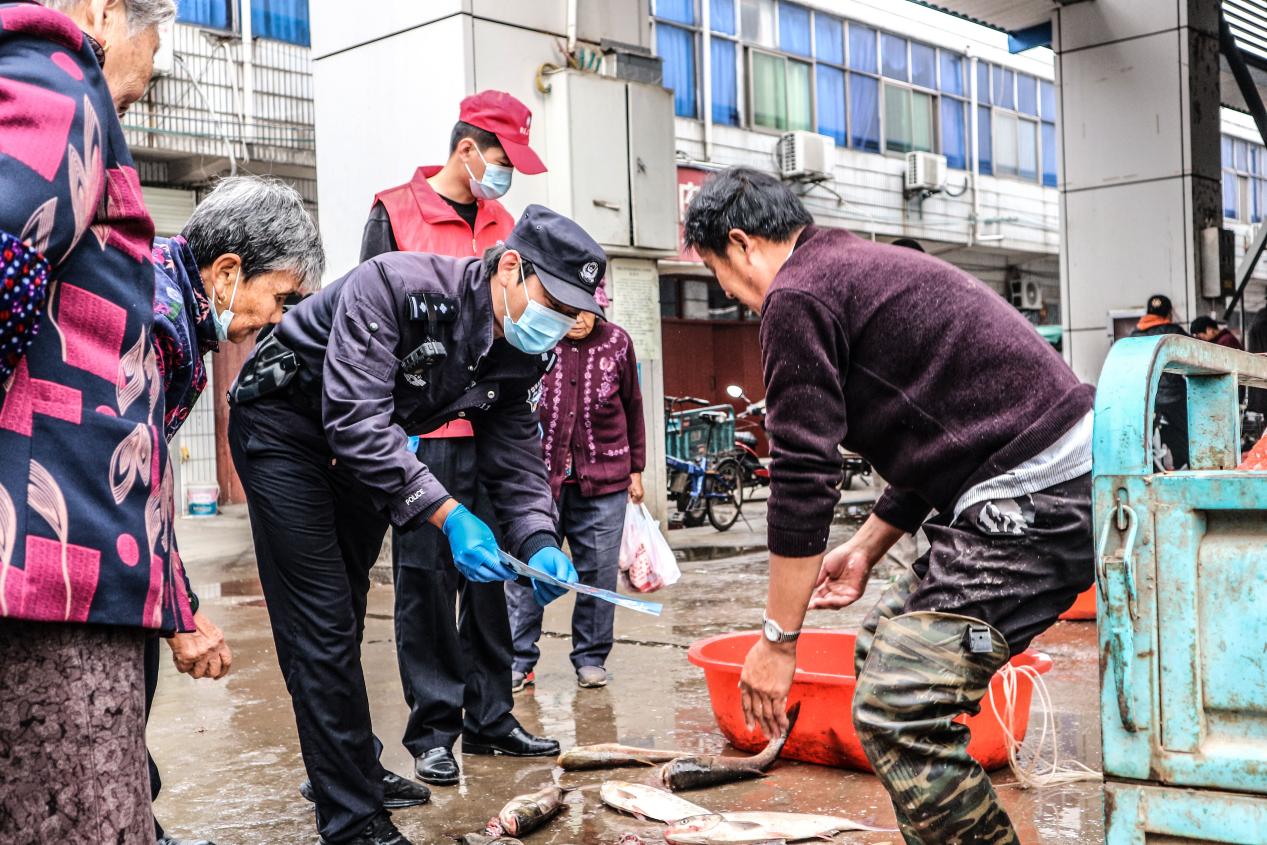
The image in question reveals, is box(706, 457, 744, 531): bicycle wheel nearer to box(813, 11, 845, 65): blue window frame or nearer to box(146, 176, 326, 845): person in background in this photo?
box(146, 176, 326, 845): person in background

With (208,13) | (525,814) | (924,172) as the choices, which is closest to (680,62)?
(924,172)

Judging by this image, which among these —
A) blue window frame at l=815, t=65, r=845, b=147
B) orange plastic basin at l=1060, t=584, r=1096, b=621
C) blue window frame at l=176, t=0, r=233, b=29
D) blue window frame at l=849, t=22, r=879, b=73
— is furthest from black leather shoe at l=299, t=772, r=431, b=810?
blue window frame at l=849, t=22, r=879, b=73

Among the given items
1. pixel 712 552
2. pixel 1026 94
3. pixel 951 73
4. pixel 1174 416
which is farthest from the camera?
pixel 1026 94

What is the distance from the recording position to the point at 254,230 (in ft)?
9.45

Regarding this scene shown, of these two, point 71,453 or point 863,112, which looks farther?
point 863,112

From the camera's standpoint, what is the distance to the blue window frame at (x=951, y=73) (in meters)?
21.9

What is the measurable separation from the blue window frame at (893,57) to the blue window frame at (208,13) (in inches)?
465

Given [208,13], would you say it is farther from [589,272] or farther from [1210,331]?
[589,272]

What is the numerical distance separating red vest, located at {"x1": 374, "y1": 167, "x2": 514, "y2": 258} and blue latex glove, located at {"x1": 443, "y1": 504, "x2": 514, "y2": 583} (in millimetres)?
1662

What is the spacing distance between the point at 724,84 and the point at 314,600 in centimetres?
1591

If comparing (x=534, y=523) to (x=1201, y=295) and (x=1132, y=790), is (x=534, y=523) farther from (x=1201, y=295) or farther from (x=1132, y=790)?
(x=1201, y=295)

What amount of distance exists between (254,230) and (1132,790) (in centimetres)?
221

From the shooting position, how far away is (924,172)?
20.7 m

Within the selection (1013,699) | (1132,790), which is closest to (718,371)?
(1013,699)
